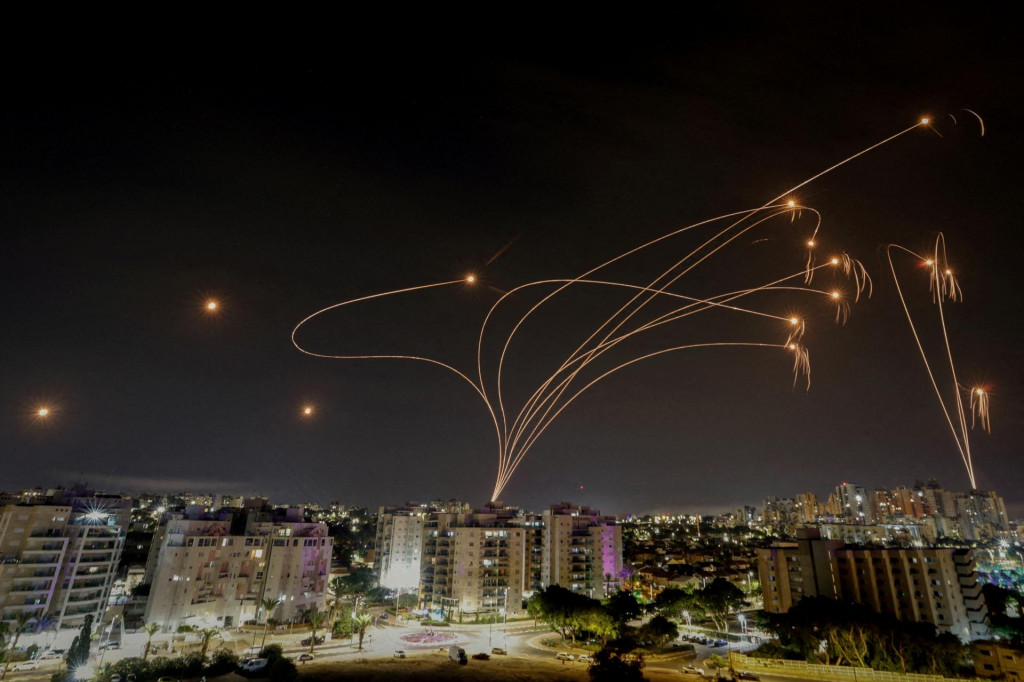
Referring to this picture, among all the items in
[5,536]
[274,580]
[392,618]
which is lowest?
[392,618]

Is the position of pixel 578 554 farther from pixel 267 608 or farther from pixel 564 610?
pixel 267 608

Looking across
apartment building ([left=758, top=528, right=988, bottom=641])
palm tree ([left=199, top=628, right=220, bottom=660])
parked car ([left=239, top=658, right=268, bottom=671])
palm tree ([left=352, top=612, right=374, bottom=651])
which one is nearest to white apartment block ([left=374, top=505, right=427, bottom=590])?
palm tree ([left=352, top=612, right=374, bottom=651])

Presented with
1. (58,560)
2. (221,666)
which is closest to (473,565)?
(221,666)

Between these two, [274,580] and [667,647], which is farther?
[274,580]

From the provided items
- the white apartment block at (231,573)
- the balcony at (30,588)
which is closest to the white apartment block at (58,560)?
the balcony at (30,588)

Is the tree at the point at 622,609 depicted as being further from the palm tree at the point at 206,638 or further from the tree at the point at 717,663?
the palm tree at the point at 206,638

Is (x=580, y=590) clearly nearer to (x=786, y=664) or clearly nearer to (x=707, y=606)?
(x=707, y=606)

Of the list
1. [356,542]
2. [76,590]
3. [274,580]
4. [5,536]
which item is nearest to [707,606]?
[274,580]
